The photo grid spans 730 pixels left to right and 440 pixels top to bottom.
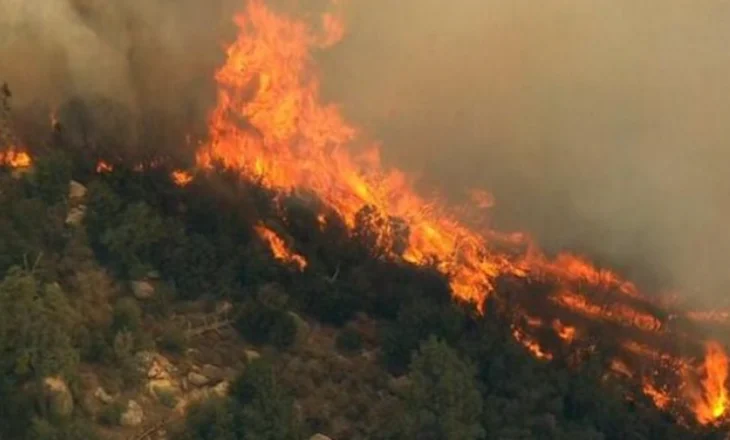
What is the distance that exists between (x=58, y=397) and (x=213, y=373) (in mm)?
6411

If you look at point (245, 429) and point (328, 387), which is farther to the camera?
point (328, 387)

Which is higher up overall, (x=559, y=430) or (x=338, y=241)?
(x=338, y=241)

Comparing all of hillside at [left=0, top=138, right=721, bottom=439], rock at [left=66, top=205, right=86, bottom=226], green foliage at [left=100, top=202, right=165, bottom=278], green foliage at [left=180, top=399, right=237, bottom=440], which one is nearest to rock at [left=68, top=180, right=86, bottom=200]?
hillside at [left=0, top=138, right=721, bottom=439]

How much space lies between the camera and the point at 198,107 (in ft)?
193

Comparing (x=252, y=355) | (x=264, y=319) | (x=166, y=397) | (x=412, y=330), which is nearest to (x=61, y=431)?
(x=166, y=397)

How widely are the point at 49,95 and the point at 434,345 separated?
17.4m

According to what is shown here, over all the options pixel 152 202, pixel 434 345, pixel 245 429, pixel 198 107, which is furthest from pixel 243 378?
pixel 198 107

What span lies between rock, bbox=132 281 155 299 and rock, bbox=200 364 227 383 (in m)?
3.27

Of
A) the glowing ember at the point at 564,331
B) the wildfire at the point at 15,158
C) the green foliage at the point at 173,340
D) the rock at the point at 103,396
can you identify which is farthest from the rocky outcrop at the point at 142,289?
the glowing ember at the point at 564,331

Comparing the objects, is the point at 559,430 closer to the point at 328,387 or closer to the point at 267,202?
the point at 328,387

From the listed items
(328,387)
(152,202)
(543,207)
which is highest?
(543,207)

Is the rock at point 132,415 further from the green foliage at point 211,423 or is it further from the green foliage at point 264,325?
the green foliage at point 264,325

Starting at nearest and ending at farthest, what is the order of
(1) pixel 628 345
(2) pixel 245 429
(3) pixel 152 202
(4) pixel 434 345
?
(2) pixel 245 429 < (4) pixel 434 345 < (3) pixel 152 202 < (1) pixel 628 345

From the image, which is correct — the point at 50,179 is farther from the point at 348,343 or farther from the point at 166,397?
the point at 348,343
